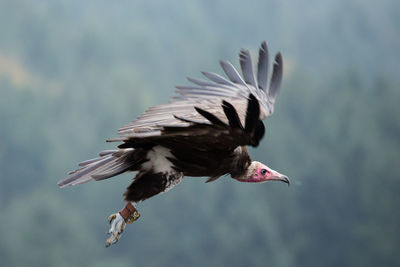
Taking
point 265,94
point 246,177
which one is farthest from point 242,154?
point 265,94

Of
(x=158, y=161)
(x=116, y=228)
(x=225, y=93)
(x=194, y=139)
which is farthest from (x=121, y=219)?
(x=225, y=93)

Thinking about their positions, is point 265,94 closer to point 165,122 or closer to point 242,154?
point 242,154

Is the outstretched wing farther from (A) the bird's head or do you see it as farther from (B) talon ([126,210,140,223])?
(B) talon ([126,210,140,223])

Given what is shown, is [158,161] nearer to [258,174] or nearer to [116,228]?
[116,228]

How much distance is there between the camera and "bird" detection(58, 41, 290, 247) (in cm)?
301

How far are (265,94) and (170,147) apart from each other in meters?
0.94

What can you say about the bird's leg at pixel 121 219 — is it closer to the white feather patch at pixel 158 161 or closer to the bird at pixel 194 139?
the bird at pixel 194 139

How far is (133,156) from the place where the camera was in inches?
137

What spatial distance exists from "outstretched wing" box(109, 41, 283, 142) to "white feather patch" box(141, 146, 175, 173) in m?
0.22

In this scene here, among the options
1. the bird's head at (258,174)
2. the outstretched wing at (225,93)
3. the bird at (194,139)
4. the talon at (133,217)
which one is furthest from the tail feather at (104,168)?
the bird's head at (258,174)

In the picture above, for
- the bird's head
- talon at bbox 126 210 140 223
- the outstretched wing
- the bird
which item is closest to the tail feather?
the bird

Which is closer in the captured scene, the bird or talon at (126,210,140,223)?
the bird

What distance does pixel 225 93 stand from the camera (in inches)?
160

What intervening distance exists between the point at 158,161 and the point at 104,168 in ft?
1.14
